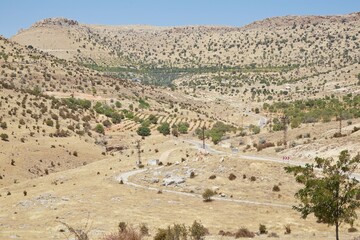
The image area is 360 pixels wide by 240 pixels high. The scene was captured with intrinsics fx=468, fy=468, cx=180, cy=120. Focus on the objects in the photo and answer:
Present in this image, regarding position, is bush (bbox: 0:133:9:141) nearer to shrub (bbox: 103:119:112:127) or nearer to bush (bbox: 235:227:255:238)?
shrub (bbox: 103:119:112:127)

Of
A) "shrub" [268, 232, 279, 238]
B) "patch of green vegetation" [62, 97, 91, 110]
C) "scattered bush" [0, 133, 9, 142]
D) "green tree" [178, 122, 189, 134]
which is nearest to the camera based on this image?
"shrub" [268, 232, 279, 238]

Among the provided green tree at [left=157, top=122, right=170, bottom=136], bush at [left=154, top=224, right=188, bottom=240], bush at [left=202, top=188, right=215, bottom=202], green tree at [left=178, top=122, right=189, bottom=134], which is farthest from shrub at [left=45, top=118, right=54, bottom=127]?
bush at [left=154, top=224, right=188, bottom=240]

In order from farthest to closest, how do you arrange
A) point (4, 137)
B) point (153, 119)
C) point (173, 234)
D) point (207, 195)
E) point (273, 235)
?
point (153, 119) < point (4, 137) < point (207, 195) < point (273, 235) < point (173, 234)

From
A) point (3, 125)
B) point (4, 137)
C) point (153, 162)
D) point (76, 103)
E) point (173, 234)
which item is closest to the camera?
point (173, 234)

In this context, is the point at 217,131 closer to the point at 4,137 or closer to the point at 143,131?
the point at 143,131

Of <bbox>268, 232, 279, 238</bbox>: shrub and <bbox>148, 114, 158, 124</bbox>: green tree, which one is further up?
<bbox>148, 114, 158, 124</bbox>: green tree

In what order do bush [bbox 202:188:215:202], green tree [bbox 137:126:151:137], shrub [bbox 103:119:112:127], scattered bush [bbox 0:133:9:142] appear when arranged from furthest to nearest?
1. shrub [bbox 103:119:112:127]
2. green tree [bbox 137:126:151:137]
3. scattered bush [bbox 0:133:9:142]
4. bush [bbox 202:188:215:202]

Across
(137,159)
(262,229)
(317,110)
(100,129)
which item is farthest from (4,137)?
(317,110)

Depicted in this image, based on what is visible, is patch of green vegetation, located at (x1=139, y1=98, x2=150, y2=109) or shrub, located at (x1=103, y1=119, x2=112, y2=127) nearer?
shrub, located at (x1=103, y1=119, x2=112, y2=127)

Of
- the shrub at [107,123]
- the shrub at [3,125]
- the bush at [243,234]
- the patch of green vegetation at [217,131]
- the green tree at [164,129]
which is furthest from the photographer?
the shrub at [107,123]

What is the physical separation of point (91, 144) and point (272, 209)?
49.0 meters

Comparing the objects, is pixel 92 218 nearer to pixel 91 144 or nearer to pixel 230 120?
pixel 91 144

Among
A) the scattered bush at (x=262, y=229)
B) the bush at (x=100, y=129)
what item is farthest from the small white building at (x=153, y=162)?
the scattered bush at (x=262, y=229)

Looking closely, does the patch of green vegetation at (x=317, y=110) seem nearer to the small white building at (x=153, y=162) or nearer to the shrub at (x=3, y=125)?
the small white building at (x=153, y=162)
